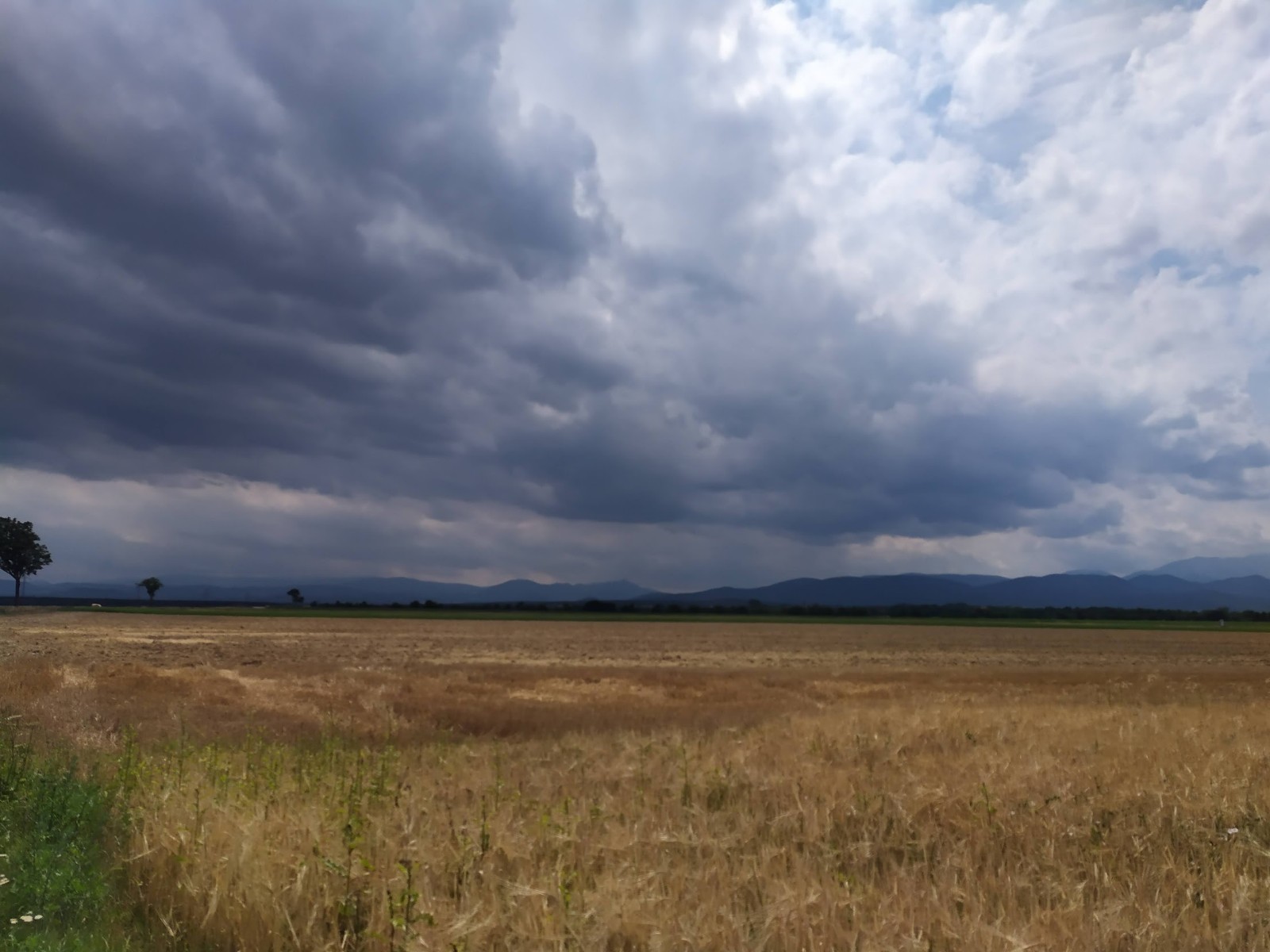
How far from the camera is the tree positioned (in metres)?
169

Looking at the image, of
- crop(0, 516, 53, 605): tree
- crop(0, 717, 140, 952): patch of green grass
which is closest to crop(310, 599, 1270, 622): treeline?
crop(0, 516, 53, 605): tree

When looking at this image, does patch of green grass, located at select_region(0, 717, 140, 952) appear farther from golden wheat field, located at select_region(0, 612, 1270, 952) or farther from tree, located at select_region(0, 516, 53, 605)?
tree, located at select_region(0, 516, 53, 605)

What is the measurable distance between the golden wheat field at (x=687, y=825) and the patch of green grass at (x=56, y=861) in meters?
0.39

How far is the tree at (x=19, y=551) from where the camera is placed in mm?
169375

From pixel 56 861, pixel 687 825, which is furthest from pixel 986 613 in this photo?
pixel 56 861

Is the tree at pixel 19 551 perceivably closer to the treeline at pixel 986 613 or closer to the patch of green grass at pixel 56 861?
the treeline at pixel 986 613

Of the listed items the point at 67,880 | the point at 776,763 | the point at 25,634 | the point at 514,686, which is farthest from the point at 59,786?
the point at 25,634

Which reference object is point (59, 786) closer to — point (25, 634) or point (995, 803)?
point (995, 803)

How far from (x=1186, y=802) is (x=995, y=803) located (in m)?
2.16

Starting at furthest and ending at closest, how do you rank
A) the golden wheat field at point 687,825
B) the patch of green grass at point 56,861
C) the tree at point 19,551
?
1. the tree at point 19,551
2. the golden wheat field at point 687,825
3. the patch of green grass at point 56,861

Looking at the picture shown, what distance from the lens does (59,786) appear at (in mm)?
9883

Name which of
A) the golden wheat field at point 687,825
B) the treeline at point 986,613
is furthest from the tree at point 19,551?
the golden wheat field at point 687,825

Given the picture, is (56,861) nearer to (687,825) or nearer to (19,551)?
(687,825)

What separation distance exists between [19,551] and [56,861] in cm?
20265
